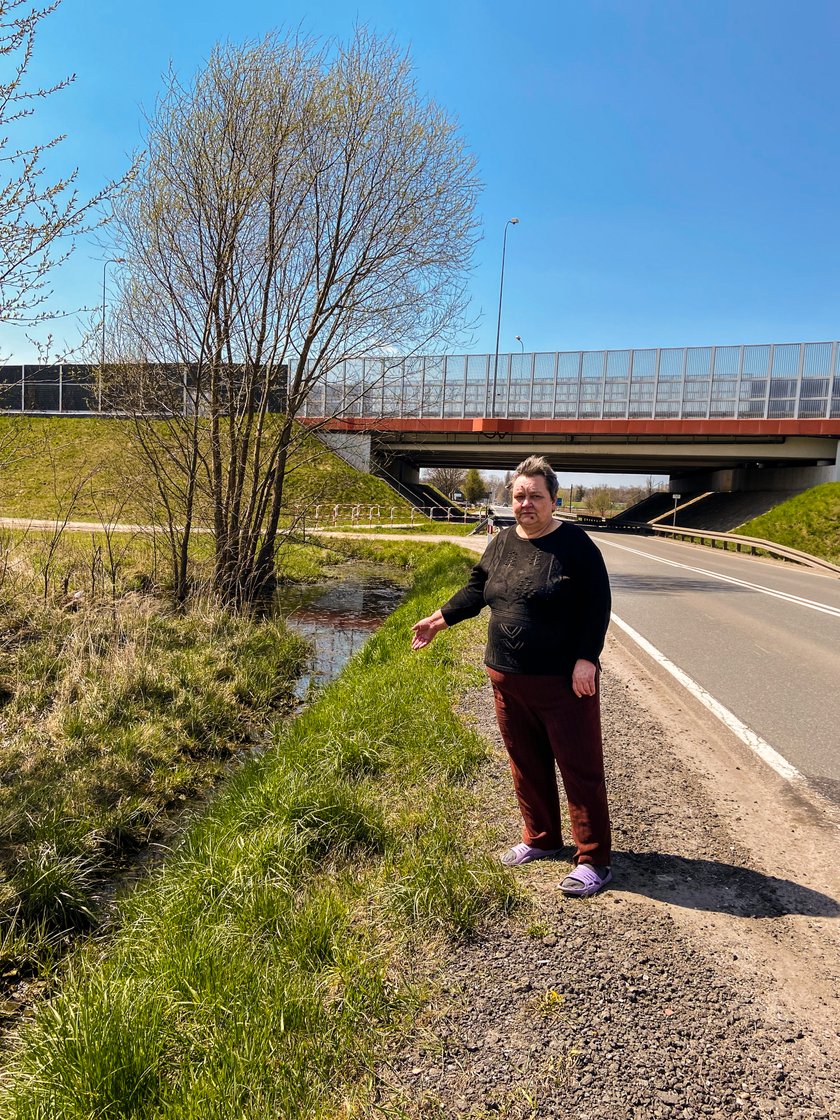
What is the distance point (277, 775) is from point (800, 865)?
3.31 metres

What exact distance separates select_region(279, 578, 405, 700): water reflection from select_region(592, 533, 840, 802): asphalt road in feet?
14.5

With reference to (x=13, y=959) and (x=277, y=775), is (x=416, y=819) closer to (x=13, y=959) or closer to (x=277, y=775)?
(x=277, y=775)

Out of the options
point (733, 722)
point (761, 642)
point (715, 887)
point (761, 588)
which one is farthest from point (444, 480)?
point (715, 887)

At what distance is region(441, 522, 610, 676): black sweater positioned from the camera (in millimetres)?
2936

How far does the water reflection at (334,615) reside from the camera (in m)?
10.1

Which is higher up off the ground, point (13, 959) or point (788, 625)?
point (788, 625)

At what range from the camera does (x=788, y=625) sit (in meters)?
9.86

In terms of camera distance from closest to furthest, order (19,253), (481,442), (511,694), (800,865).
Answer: (511,694) → (800,865) → (19,253) → (481,442)

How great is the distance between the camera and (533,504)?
3.02 m

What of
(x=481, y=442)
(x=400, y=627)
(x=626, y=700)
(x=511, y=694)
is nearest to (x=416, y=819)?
(x=511, y=694)

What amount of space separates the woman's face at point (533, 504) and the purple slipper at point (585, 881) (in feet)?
5.02

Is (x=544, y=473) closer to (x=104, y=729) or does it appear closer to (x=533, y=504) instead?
(x=533, y=504)

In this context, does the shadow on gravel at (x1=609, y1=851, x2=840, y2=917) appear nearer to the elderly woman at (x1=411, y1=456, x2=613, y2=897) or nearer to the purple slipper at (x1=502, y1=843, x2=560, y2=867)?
the elderly woman at (x1=411, y1=456, x2=613, y2=897)

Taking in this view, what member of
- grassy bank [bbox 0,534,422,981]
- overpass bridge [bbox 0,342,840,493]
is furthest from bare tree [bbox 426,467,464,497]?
grassy bank [bbox 0,534,422,981]
